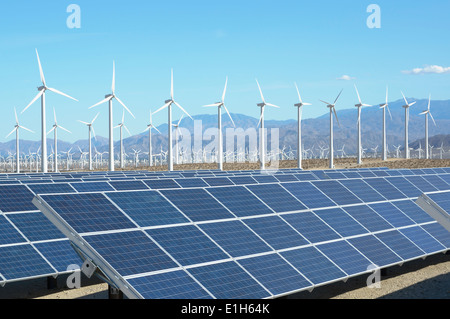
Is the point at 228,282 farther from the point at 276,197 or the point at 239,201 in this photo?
the point at 276,197

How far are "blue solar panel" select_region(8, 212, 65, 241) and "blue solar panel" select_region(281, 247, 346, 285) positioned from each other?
8819 mm

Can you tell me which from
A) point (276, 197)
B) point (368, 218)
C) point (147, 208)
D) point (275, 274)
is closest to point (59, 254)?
point (147, 208)

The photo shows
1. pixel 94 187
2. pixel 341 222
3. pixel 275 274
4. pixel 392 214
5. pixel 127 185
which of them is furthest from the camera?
pixel 127 185

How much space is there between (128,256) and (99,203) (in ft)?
7.82

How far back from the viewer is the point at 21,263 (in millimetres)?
18594

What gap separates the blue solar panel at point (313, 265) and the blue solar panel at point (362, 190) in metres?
6.85

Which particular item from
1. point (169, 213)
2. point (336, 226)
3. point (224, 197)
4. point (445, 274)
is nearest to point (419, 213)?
point (445, 274)

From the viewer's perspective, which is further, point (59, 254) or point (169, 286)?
point (59, 254)

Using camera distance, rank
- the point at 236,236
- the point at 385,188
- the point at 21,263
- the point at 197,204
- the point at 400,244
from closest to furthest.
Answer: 1. the point at 236,236
2. the point at 197,204
3. the point at 21,263
4. the point at 400,244
5. the point at 385,188

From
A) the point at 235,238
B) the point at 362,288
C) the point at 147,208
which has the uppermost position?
the point at 147,208

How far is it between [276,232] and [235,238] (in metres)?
1.79

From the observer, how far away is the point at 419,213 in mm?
24234

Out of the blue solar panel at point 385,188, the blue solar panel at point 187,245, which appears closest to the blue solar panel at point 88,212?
the blue solar panel at point 187,245
